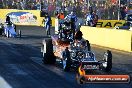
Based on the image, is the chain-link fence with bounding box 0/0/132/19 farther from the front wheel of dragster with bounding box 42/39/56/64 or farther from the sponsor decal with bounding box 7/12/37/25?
the front wheel of dragster with bounding box 42/39/56/64

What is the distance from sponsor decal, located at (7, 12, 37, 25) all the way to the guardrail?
57.6ft

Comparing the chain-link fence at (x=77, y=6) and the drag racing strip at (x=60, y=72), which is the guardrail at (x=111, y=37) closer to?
the drag racing strip at (x=60, y=72)

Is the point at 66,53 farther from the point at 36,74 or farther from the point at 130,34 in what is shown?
the point at 130,34

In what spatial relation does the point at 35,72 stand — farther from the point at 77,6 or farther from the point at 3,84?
the point at 77,6

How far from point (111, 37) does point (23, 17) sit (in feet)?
71.9

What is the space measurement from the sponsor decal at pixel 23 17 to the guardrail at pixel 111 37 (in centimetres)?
1755

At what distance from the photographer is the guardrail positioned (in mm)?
23906

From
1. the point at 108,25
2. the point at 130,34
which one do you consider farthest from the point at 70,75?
the point at 108,25

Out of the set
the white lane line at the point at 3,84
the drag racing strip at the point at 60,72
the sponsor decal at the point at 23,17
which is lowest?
the sponsor decal at the point at 23,17

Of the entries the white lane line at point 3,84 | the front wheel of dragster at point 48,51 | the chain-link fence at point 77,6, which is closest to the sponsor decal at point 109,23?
the chain-link fence at point 77,6

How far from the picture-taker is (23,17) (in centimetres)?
4622

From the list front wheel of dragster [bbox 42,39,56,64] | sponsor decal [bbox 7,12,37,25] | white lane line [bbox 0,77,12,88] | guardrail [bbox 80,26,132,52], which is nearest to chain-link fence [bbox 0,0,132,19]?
sponsor decal [bbox 7,12,37,25]

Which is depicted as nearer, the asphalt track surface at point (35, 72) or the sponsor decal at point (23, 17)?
the asphalt track surface at point (35, 72)

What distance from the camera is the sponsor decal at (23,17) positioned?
4581 cm
